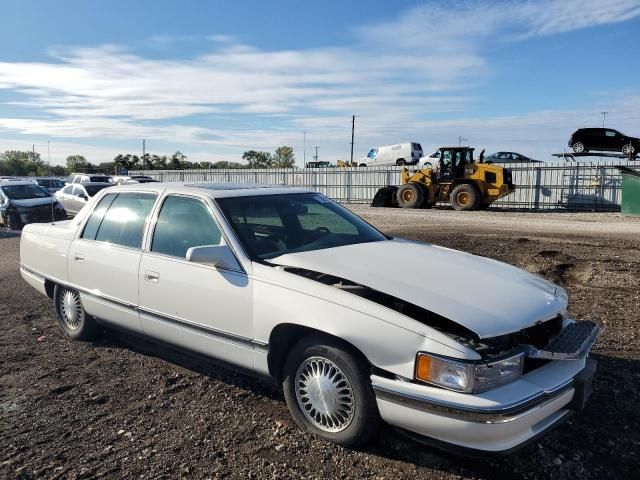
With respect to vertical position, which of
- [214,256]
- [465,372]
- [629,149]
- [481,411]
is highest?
[629,149]

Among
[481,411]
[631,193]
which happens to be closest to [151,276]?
[481,411]

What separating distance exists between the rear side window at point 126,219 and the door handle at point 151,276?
12.4 inches

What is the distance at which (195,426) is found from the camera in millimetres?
3533

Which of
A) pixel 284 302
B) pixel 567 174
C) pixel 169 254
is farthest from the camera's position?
pixel 567 174

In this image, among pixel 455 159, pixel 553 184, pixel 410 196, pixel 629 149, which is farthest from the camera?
pixel 629 149

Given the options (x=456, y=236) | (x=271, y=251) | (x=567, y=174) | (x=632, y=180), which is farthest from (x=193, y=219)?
(x=567, y=174)

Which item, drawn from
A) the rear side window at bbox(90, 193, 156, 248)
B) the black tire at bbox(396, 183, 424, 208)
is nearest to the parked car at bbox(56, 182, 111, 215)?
the black tire at bbox(396, 183, 424, 208)

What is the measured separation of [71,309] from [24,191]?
47.4ft

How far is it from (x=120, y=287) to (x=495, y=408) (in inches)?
121

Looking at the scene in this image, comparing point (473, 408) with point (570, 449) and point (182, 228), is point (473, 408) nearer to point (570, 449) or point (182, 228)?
point (570, 449)

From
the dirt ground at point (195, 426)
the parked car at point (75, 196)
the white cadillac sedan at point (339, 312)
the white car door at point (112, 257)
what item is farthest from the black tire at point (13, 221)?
the white cadillac sedan at point (339, 312)

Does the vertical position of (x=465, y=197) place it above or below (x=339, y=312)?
above

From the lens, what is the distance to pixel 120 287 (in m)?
4.37

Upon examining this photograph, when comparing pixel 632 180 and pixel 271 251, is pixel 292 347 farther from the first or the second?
pixel 632 180
